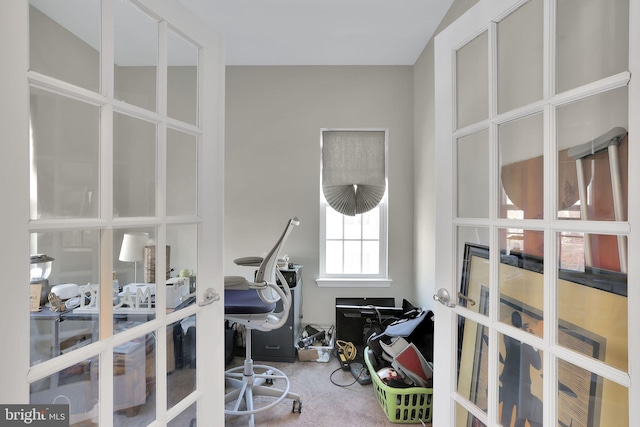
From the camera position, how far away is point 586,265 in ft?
2.45

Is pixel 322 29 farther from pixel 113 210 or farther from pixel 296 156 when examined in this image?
pixel 113 210

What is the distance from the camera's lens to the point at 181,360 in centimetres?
100

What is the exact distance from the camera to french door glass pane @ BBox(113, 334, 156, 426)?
0.82 metres

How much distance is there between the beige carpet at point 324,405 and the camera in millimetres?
1624

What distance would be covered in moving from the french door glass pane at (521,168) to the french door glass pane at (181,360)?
1.22m

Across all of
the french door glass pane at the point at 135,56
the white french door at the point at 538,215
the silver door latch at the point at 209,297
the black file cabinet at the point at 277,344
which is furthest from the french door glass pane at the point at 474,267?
the black file cabinet at the point at 277,344

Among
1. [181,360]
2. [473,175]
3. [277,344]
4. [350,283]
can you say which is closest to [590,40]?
[473,175]

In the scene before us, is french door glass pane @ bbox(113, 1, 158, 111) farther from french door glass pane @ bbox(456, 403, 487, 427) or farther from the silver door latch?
french door glass pane @ bbox(456, 403, 487, 427)

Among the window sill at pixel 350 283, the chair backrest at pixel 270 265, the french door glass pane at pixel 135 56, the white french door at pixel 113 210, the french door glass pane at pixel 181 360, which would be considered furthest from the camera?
the window sill at pixel 350 283

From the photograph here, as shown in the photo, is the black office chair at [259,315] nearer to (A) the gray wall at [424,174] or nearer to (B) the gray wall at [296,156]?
(B) the gray wall at [296,156]

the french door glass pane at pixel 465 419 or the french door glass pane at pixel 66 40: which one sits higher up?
the french door glass pane at pixel 66 40

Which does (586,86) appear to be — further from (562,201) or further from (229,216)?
(229,216)

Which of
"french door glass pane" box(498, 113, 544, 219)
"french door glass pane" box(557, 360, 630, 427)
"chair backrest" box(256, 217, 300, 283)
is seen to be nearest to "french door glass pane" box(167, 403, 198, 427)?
"chair backrest" box(256, 217, 300, 283)

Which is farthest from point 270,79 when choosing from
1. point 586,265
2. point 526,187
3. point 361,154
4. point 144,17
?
point 586,265
